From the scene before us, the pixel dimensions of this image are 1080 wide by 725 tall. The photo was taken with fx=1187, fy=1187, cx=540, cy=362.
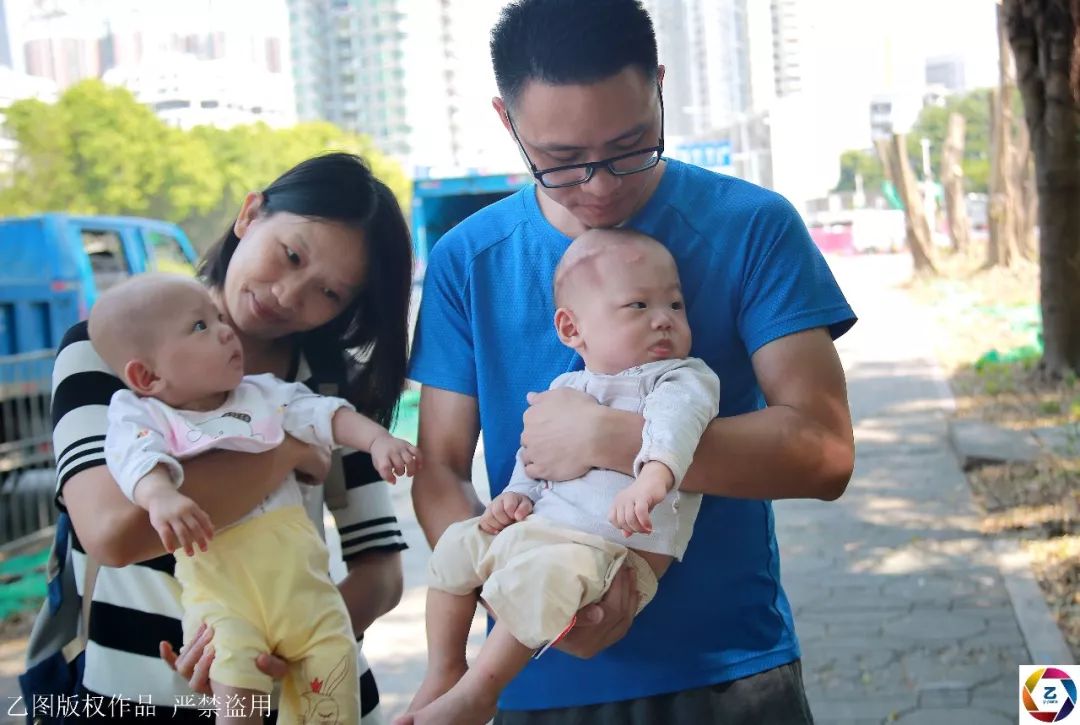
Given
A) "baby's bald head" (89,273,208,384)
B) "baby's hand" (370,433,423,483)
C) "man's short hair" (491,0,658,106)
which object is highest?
"man's short hair" (491,0,658,106)

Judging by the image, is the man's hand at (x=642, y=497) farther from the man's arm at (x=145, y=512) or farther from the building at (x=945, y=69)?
the building at (x=945, y=69)

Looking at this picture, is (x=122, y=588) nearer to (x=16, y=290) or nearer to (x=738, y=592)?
(x=738, y=592)

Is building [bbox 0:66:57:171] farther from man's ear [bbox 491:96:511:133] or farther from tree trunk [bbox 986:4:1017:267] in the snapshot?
man's ear [bbox 491:96:511:133]

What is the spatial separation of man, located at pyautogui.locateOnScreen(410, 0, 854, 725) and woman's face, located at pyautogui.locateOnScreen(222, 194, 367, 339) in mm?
168

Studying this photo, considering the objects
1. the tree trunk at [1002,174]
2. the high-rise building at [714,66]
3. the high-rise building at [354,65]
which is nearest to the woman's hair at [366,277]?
the tree trunk at [1002,174]

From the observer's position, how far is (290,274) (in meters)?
2.17

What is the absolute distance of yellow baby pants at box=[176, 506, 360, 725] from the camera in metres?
2.02

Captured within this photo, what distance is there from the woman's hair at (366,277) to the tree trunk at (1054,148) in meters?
7.07

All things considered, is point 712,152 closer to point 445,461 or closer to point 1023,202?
point 1023,202

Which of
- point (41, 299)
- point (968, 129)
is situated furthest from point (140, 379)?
point (968, 129)

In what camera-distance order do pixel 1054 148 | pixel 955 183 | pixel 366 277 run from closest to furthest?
pixel 366 277, pixel 1054 148, pixel 955 183

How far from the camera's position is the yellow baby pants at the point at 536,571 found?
1829 mm

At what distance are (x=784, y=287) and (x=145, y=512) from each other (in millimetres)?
1113

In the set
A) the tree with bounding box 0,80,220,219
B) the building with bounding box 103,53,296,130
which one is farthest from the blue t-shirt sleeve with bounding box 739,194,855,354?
the building with bounding box 103,53,296,130
